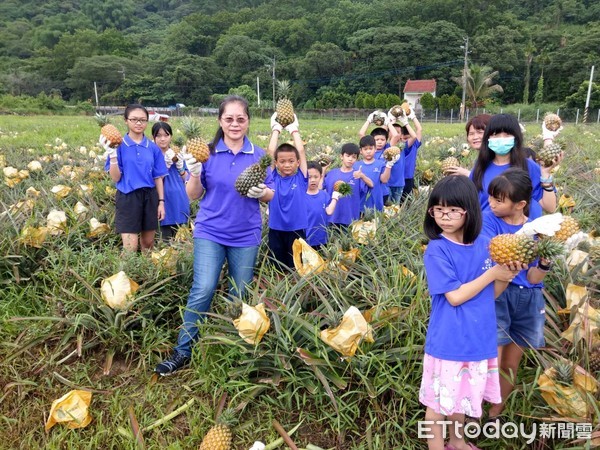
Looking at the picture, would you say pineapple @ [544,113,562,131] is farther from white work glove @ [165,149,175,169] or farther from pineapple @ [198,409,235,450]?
white work glove @ [165,149,175,169]

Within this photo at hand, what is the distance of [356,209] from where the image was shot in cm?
494

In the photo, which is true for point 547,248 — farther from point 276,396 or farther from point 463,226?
point 276,396

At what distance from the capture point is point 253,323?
2.55m

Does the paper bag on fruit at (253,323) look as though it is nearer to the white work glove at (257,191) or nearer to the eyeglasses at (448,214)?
the white work glove at (257,191)

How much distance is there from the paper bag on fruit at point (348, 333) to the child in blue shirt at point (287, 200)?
5.02ft

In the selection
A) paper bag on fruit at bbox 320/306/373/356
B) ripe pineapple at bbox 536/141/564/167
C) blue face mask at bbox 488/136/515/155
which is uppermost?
blue face mask at bbox 488/136/515/155

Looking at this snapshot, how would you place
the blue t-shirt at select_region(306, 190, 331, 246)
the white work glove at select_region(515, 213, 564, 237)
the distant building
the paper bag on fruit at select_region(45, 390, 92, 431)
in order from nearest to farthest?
the white work glove at select_region(515, 213, 564, 237) < the paper bag on fruit at select_region(45, 390, 92, 431) < the blue t-shirt at select_region(306, 190, 331, 246) < the distant building

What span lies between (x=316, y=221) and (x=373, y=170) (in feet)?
4.80

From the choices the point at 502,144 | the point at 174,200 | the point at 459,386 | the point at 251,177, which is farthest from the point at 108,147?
the point at 459,386

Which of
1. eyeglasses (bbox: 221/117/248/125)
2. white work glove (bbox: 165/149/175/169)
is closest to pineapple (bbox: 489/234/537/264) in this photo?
eyeglasses (bbox: 221/117/248/125)

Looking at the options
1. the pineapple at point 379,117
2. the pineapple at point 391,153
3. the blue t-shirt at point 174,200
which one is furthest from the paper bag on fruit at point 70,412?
the pineapple at point 379,117

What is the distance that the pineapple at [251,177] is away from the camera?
122 inches

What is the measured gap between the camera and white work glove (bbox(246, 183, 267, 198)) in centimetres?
307

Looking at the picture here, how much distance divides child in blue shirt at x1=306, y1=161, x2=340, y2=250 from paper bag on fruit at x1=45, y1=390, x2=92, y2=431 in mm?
2322
